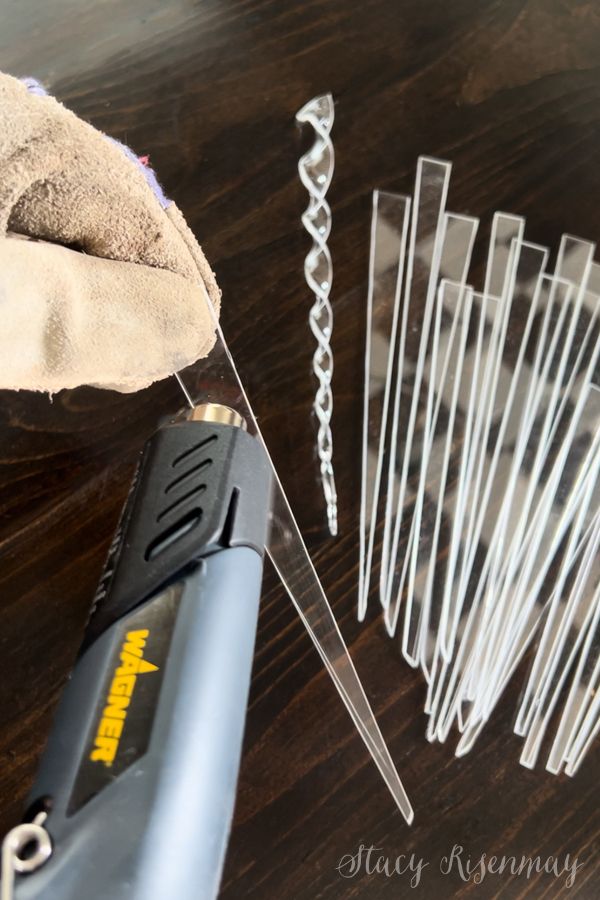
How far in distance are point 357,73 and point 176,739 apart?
527 mm

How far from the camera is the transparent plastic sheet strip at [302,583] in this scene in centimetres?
46

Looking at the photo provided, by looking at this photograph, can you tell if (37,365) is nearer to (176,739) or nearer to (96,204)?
(96,204)

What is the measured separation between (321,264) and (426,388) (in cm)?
12

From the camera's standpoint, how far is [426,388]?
1.83 ft

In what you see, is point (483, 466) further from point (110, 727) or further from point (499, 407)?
point (110, 727)

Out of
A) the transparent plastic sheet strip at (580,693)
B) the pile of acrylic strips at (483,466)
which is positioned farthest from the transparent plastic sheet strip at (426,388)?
the transparent plastic sheet strip at (580,693)

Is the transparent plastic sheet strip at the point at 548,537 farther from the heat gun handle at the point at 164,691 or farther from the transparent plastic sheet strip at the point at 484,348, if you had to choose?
the heat gun handle at the point at 164,691

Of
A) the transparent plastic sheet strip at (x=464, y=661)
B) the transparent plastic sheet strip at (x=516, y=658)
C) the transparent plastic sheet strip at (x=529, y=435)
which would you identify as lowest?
the transparent plastic sheet strip at (x=516, y=658)

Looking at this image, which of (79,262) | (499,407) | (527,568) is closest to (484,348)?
(499,407)

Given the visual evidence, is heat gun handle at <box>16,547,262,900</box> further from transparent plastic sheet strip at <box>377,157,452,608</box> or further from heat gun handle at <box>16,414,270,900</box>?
transparent plastic sheet strip at <box>377,157,452,608</box>

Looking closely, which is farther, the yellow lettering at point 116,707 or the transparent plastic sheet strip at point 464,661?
the transparent plastic sheet strip at point 464,661

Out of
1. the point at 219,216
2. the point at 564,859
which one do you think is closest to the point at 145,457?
the point at 219,216

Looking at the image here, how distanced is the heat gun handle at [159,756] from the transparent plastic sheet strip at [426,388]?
0.14 m

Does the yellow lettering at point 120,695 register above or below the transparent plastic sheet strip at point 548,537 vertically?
above
